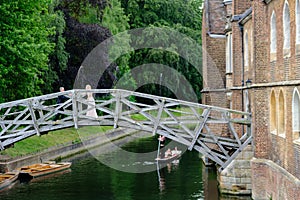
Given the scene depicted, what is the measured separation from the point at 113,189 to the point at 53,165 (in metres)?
5.11

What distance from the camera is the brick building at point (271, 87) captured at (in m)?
14.0

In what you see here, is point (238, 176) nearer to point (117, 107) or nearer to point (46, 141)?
point (117, 107)

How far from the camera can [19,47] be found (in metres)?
23.0

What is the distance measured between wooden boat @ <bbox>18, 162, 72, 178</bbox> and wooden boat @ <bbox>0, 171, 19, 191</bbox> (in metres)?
0.48

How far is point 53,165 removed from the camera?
24609 millimetres

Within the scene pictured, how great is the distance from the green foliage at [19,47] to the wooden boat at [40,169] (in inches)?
119

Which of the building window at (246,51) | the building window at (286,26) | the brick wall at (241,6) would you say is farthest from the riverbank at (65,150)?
the building window at (286,26)

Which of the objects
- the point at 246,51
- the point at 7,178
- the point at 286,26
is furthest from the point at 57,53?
the point at 286,26

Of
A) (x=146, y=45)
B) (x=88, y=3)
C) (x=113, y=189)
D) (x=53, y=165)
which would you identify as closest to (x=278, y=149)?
(x=113, y=189)

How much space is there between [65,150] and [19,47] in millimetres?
9272

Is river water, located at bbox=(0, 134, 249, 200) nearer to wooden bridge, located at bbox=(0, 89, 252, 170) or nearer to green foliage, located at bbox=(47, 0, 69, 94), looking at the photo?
wooden bridge, located at bbox=(0, 89, 252, 170)

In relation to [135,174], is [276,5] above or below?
above

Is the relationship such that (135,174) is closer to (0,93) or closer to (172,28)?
(0,93)

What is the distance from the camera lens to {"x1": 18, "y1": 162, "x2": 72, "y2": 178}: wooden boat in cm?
2297
